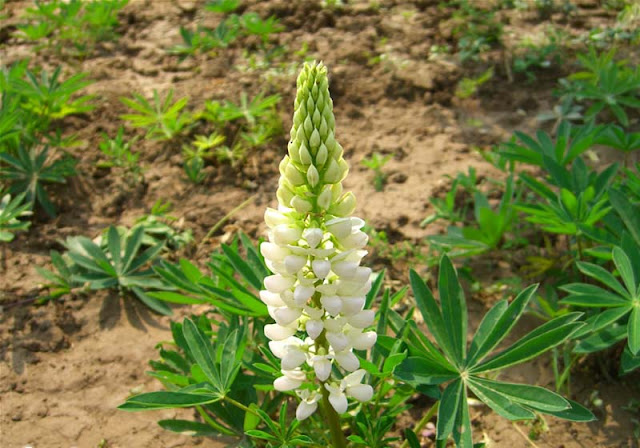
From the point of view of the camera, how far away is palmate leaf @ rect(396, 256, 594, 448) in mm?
1697

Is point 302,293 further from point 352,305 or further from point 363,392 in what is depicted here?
point 363,392

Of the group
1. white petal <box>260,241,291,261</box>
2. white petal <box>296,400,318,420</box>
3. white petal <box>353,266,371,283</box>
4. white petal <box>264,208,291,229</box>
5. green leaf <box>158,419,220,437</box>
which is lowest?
green leaf <box>158,419,220,437</box>

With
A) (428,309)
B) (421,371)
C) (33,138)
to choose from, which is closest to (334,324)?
(421,371)

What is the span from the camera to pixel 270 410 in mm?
2154

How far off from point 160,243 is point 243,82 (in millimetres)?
1615

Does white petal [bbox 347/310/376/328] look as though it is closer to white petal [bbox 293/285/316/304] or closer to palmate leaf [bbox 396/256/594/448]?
white petal [bbox 293/285/316/304]

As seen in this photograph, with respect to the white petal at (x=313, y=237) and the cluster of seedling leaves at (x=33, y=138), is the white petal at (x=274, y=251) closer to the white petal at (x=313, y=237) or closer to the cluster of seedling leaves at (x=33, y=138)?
the white petal at (x=313, y=237)

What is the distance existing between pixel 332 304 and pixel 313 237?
0.17 m

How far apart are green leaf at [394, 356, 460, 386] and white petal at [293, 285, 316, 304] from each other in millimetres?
418

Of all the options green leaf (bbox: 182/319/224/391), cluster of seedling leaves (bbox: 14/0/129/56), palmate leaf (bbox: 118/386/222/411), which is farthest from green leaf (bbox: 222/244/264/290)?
cluster of seedling leaves (bbox: 14/0/129/56)

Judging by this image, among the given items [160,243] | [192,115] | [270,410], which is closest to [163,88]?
[192,115]

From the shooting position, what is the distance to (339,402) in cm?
161

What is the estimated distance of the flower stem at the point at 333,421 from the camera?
173 cm

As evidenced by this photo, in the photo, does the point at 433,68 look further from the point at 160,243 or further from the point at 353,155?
the point at 160,243
